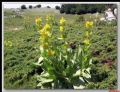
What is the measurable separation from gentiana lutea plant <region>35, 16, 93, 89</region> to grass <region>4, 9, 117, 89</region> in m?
0.08

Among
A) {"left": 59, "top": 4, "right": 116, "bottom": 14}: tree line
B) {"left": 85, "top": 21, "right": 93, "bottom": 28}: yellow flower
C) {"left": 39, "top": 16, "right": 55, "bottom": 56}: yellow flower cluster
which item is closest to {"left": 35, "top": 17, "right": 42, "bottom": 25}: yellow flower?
{"left": 39, "top": 16, "right": 55, "bottom": 56}: yellow flower cluster

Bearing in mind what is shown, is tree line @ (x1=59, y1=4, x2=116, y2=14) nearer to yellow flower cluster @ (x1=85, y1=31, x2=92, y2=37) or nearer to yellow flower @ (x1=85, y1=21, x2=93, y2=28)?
yellow flower @ (x1=85, y1=21, x2=93, y2=28)

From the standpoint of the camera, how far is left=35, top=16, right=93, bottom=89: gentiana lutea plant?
778cm

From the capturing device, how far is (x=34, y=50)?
25.6 feet

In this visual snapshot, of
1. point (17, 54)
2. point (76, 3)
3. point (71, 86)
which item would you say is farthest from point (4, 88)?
point (76, 3)

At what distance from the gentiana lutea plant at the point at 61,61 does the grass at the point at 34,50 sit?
0.08 m

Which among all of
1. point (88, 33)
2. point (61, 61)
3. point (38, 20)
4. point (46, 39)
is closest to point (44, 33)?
point (46, 39)

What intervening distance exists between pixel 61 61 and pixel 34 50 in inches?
18.9

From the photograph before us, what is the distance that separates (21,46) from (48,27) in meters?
Answer: 0.54

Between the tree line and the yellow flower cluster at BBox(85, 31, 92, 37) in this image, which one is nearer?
the tree line

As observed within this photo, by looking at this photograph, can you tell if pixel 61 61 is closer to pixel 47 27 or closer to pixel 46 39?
pixel 46 39

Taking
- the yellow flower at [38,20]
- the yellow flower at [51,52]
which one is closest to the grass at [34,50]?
the yellow flower at [38,20]

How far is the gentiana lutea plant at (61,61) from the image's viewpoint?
7.78 metres

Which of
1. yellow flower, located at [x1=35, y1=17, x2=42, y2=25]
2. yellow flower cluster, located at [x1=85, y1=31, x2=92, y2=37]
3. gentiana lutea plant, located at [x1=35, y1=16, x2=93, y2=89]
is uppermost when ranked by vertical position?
yellow flower, located at [x1=35, y1=17, x2=42, y2=25]
